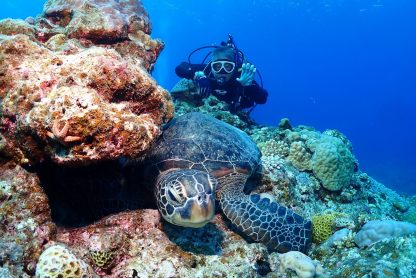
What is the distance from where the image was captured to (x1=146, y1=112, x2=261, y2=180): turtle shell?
4.32m

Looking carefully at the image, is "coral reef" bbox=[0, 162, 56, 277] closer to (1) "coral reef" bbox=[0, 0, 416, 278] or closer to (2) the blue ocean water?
(1) "coral reef" bbox=[0, 0, 416, 278]

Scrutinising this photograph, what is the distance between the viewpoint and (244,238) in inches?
159

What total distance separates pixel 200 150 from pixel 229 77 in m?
4.11

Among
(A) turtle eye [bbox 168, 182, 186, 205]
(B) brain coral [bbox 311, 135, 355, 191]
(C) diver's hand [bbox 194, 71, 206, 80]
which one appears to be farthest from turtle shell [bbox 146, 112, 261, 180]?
(C) diver's hand [bbox 194, 71, 206, 80]

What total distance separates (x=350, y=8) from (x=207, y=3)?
28.6 metres

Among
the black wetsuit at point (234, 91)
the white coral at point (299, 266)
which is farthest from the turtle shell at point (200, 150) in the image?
the black wetsuit at point (234, 91)

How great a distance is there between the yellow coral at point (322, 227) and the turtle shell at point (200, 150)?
4.16ft

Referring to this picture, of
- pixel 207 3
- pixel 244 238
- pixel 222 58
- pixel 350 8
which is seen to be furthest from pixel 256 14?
pixel 244 238

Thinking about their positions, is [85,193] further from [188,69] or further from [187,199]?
[188,69]

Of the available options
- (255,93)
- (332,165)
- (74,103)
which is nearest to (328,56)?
(255,93)

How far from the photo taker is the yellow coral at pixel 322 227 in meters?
4.55

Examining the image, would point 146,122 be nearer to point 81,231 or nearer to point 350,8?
point 81,231

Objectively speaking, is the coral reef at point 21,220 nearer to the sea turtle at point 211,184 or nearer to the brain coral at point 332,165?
the sea turtle at point 211,184

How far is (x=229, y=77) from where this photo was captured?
812cm
